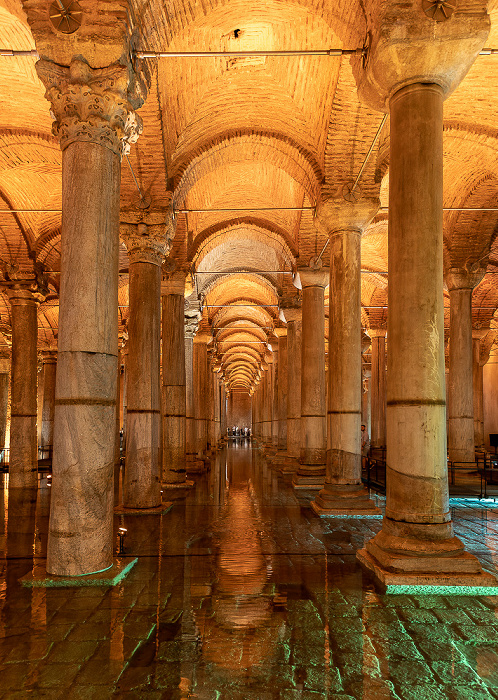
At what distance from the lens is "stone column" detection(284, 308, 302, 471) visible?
16016 mm

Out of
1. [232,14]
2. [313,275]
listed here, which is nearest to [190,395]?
[313,275]

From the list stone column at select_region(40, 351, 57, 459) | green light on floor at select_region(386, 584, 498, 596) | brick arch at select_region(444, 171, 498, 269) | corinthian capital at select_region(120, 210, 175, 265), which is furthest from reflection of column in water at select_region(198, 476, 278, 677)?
stone column at select_region(40, 351, 57, 459)

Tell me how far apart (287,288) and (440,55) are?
1170 cm

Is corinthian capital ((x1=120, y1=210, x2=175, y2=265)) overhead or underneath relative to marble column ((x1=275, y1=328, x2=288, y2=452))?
overhead

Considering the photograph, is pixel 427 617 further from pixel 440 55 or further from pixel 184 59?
pixel 184 59

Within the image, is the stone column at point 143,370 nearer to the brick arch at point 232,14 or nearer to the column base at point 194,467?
the brick arch at point 232,14

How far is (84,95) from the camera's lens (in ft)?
17.3

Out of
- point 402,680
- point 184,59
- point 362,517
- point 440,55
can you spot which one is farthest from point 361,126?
point 402,680

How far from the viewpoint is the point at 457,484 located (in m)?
12.4

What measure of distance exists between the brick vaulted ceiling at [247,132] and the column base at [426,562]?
16.7 ft

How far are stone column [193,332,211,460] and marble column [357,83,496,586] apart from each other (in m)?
13.0

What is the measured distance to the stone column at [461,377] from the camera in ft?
41.7

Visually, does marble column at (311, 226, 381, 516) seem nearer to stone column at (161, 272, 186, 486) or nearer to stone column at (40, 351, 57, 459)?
stone column at (161, 272, 186, 486)

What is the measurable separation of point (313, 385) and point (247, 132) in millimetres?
5260
